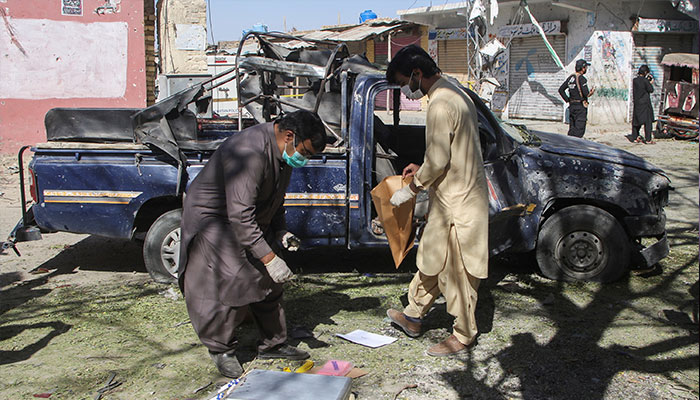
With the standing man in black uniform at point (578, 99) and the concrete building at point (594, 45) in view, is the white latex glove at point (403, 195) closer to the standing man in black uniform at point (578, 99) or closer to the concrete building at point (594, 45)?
the standing man in black uniform at point (578, 99)

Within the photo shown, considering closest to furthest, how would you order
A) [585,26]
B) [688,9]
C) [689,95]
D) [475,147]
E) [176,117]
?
1. [475,147]
2. [176,117]
3. [689,95]
4. [688,9]
5. [585,26]

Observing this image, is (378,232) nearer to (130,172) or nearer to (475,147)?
(475,147)

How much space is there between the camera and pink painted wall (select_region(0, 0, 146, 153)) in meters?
11.6

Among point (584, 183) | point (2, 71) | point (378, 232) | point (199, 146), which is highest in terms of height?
point (2, 71)

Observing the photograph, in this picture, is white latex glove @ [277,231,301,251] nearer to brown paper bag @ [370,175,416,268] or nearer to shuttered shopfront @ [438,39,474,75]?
brown paper bag @ [370,175,416,268]

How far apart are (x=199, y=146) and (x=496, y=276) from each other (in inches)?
115

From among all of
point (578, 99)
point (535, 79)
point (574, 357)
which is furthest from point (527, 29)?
point (574, 357)

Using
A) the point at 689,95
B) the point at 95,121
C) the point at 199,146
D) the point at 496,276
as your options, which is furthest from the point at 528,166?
the point at 689,95

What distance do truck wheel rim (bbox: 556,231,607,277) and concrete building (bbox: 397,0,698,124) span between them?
1354 cm

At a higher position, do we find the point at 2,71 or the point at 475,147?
the point at 2,71

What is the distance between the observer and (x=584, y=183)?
532 cm

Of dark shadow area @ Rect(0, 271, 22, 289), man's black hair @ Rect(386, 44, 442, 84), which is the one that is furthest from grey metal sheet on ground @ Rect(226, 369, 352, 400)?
dark shadow area @ Rect(0, 271, 22, 289)

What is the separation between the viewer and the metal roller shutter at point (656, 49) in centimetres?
1964

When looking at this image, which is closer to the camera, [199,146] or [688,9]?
[199,146]
